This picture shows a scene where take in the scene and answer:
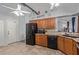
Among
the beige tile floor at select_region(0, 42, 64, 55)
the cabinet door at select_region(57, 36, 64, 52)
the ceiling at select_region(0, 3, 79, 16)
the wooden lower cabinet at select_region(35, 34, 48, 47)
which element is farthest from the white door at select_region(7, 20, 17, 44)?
the cabinet door at select_region(57, 36, 64, 52)

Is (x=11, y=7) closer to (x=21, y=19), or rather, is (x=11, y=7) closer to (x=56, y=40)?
(x=21, y=19)

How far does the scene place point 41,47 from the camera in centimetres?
304

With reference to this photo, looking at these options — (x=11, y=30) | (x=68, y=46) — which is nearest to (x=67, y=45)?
(x=68, y=46)

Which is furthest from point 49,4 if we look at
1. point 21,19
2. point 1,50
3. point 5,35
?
point 1,50

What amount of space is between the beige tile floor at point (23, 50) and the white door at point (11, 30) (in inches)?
5.1

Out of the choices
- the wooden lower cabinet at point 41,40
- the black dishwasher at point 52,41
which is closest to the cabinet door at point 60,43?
the black dishwasher at point 52,41

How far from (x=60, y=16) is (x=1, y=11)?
4.50 ft

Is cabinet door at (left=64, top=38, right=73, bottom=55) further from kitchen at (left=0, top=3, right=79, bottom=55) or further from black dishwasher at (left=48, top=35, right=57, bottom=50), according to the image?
black dishwasher at (left=48, top=35, right=57, bottom=50)

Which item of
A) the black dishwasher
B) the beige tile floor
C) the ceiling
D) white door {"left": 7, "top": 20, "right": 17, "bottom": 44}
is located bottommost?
the beige tile floor

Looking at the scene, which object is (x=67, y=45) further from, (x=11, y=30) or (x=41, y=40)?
(x=11, y=30)

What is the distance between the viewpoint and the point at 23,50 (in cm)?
293

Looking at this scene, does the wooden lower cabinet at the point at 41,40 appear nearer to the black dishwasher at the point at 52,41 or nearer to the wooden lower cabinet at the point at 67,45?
the black dishwasher at the point at 52,41

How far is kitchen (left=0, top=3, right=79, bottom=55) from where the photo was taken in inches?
112

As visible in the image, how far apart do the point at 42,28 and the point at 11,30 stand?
75 centimetres
